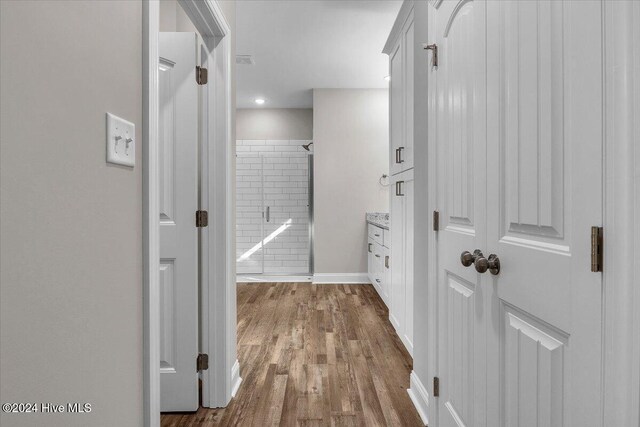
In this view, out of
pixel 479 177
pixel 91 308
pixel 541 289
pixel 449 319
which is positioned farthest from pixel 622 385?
pixel 91 308

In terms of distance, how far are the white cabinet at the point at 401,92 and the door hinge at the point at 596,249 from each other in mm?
1727

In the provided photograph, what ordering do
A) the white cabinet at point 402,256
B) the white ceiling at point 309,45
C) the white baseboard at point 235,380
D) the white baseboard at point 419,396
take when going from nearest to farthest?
the white baseboard at point 419,396
the white baseboard at point 235,380
the white cabinet at point 402,256
the white ceiling at point 309,45

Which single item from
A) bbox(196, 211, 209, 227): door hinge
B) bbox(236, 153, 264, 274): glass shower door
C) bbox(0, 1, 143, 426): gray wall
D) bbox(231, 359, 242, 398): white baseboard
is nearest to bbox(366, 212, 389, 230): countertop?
bbox(236, 153, 264, 274): glass shower door

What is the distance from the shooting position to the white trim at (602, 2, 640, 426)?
0.63 meters

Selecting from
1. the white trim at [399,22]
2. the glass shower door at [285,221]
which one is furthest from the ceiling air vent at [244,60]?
the glass shower door at [285,221]

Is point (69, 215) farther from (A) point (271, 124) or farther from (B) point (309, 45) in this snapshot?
(A) point (271, 124)

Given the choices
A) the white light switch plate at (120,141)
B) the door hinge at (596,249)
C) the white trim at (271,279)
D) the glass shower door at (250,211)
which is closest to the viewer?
the door hinge at (596,249)

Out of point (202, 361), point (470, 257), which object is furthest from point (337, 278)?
point (470, 257)

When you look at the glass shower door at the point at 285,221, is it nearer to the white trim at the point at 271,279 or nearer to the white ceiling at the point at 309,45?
the white trim at the point at 271,279

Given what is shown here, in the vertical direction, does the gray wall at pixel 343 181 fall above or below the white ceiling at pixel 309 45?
below

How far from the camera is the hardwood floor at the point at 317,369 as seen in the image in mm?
1896

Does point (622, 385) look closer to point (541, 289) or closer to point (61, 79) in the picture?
point (541, 289)

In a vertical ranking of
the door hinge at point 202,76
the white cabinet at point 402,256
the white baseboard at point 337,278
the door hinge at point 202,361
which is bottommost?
the white baseboard at point 337,278

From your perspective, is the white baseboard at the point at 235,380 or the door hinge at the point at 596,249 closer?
the door hinge at the point at 596,249
